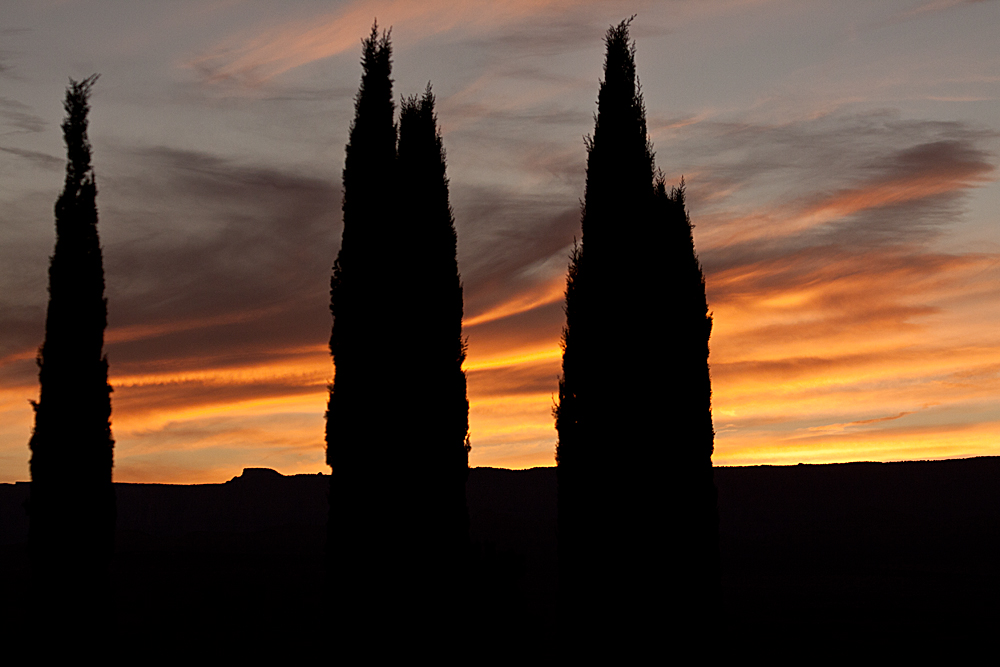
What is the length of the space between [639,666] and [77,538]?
11368mm

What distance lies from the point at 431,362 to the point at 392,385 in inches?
37.3

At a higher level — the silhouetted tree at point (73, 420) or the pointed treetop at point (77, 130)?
the pointed treetop at point (77, 130)

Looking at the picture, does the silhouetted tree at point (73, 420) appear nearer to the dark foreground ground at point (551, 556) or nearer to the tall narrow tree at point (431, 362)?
the dark foreground ground at point (551, 556)

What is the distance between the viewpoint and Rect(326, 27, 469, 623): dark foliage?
1631 cm

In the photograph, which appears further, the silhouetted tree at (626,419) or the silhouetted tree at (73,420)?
the silhouetted tree at (73,420)

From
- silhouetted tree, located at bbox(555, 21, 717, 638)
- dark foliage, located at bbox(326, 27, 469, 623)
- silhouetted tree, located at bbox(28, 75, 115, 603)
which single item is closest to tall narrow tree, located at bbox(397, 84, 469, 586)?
dark foliage, located at bbox(326, 27, 469, 623)

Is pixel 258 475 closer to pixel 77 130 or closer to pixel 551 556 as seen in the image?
pixel 551 556

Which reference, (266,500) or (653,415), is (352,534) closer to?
(653,415)

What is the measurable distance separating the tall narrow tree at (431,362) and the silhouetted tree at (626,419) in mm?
2292

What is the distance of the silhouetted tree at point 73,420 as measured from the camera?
1781 cm

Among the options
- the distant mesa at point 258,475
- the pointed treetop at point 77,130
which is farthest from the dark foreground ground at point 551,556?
the pointed treetop at point 77,130

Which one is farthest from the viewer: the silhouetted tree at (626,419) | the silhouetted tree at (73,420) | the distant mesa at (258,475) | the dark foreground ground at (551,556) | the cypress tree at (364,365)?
the distant mesa at (258,475)

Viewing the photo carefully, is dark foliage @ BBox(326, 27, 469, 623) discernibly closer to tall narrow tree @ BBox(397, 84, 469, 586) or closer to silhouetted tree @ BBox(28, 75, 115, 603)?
tall narrow tree @ BBox(397, 84, 469, 586)

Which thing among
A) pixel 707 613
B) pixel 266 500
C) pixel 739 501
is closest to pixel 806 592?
pixel 707 613
